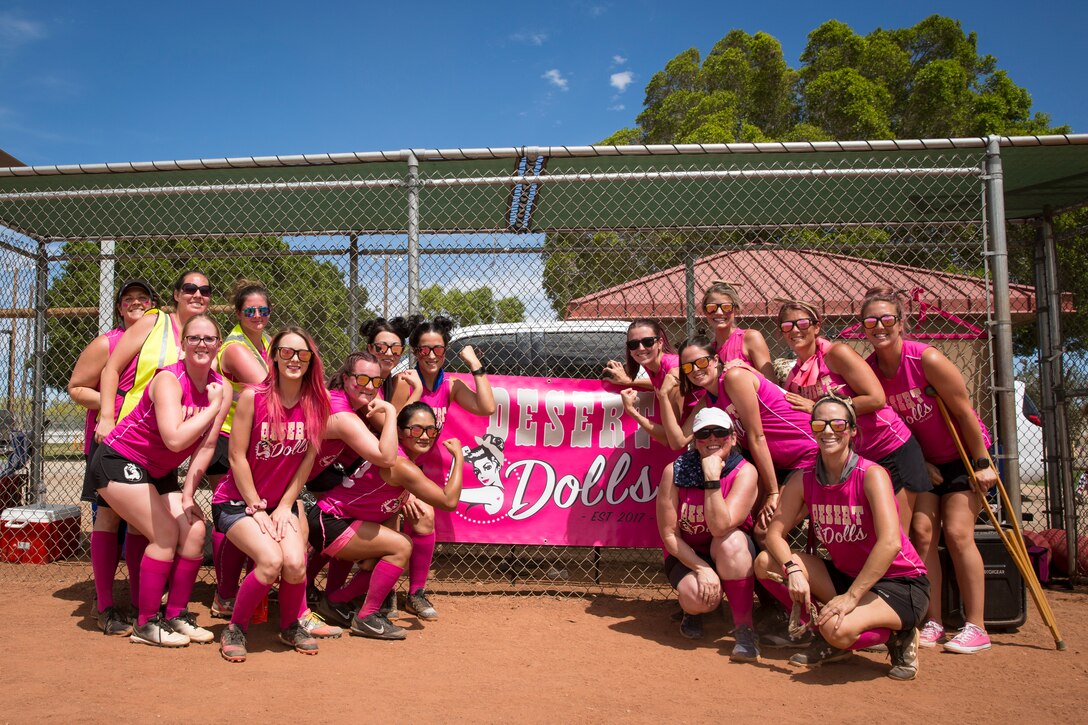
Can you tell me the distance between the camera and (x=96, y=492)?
13.3ft

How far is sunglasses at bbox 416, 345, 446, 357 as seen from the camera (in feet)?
15.1

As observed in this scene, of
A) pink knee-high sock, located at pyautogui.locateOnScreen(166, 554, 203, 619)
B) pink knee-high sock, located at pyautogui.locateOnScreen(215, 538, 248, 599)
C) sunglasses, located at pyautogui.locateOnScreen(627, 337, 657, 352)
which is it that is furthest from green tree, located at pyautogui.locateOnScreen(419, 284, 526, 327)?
pink knee-high sock, located at pyautogui.locateOnScreen(166, 554, 203, 619)

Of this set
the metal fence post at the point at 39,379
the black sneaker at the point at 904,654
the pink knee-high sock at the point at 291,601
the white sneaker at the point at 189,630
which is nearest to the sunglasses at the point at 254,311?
the pink knee-high sock at the point at 291,601

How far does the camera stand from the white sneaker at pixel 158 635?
3.85m

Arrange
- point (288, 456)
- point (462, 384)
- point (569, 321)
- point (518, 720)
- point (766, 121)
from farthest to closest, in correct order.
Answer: point (766, 121), point (569, 321), point (462, 384), point (288, 456), point (518, 720)

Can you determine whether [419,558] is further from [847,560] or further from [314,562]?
[847,560]

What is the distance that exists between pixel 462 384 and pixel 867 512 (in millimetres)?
2477

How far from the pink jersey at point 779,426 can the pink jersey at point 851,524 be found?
387 millimetres

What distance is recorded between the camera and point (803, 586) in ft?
12.0

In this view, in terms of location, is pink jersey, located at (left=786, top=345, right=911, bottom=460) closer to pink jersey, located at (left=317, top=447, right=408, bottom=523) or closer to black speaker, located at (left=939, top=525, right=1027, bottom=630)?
black speaker, located at (left=939, top=525, right=1027, bottom=630)

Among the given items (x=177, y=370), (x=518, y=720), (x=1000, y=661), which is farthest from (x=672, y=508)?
(x=177, y=370)

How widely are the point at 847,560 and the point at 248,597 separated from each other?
2959 millimetres

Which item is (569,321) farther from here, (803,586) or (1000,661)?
(1000,661)

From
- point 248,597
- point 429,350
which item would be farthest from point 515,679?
point 429,350
